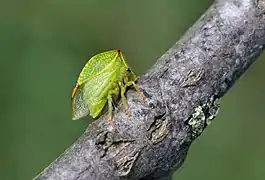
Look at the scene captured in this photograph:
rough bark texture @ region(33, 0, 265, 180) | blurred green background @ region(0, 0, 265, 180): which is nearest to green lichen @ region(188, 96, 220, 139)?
rough bark texture @ region(33, 0, 265, 180)

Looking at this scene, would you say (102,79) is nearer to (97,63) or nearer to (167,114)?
(97,63)

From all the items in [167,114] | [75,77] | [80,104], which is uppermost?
[75,77]

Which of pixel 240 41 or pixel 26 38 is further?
pixel 26 38

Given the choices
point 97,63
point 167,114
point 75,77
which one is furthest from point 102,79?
point 75,77

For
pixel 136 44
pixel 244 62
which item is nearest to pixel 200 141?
pixel 136 44

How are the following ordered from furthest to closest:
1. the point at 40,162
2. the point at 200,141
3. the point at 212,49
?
Result: the point at 200,141
the point at 40,162
the point at 212,49

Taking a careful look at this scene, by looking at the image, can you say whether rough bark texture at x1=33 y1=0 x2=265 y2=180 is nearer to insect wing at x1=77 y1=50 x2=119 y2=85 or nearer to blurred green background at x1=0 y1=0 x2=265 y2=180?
insect wing at x1=77 y1=50 x2=119 y2=85

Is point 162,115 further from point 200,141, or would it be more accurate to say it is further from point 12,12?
point 12,12
